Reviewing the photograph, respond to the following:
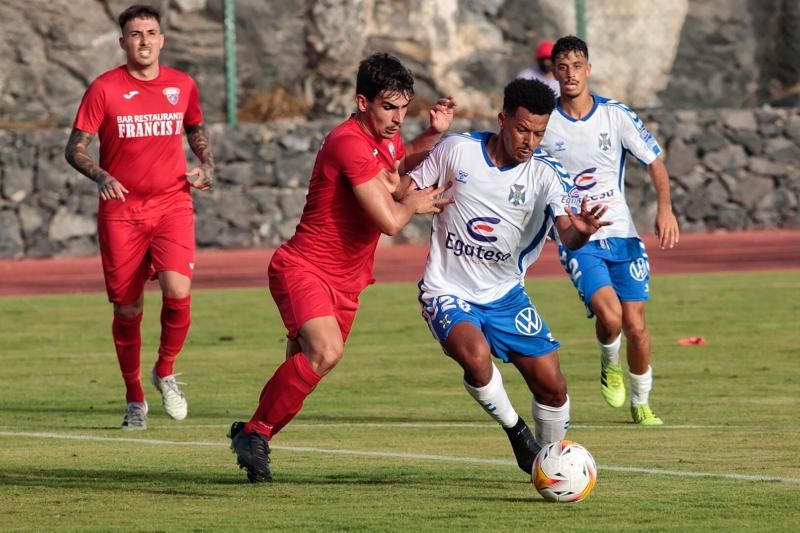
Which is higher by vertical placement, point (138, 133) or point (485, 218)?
point (485, 218)

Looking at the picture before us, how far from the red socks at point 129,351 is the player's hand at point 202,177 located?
919mm

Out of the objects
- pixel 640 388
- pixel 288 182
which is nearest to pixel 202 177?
pixel 640 388

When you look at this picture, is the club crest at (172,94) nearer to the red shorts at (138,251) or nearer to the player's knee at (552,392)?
the red shorts at (138,251)

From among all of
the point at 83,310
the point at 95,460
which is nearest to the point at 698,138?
the point at 83,310

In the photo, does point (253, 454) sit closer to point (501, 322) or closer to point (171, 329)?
point (501, 322)

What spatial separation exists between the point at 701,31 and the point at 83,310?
1760 cm

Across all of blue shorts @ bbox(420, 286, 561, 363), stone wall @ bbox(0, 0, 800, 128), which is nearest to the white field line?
blue shorts @ bbox(420, 286, 561, 363)

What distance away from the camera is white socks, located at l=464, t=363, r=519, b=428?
7.80 metres

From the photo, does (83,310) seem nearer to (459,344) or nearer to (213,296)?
(213,296)

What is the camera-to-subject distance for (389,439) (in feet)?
30.6

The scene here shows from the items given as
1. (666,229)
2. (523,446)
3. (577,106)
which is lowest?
(523,446)

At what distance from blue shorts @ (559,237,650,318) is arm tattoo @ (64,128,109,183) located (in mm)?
2838

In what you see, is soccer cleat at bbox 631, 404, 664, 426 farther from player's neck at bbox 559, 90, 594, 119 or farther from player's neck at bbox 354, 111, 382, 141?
player's neck at bbox 354, 111, 382, 141

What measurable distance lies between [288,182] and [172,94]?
1485 cm
